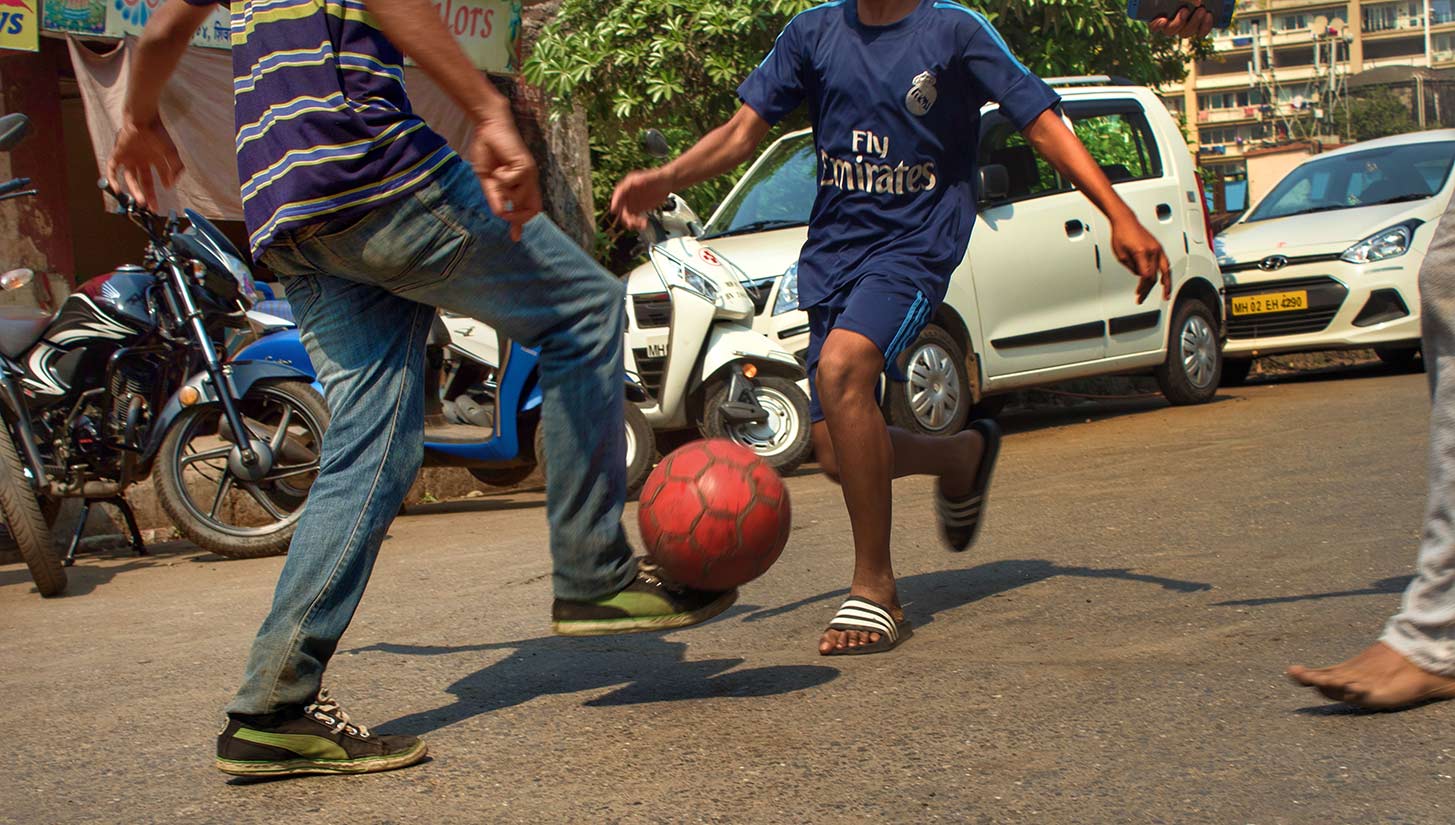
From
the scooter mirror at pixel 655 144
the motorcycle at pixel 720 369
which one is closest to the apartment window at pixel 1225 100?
the motorcycle at pixel 720 369

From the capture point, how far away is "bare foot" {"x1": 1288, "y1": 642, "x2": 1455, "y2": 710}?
319cm

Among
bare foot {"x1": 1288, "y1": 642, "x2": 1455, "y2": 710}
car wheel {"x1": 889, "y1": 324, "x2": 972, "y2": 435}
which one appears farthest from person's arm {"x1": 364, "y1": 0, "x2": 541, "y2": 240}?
car wheel {"x1": 889, "y1": 324, "x2": 972, "y2": 435}

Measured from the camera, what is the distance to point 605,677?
4.00 metres

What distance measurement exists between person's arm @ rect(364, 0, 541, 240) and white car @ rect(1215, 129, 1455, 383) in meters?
10.3

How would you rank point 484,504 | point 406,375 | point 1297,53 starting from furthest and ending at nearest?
point 1297,53 < point 484,504 < point 406,375

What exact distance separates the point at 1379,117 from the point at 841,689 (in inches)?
3181

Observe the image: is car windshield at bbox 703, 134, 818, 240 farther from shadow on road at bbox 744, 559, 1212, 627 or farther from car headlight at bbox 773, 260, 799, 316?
shadow on road at bbox 744, 559, 1212, 627

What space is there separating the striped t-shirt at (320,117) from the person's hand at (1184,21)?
2.97 meters

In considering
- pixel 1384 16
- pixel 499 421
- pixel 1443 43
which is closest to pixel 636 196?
pixel 499 421

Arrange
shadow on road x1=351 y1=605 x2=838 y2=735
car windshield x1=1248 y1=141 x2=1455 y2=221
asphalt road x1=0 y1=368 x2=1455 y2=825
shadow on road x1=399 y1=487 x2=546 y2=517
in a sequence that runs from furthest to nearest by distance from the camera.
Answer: car windshield x1=1248 y1=141 x2=1455 y2=221
shadow on road x1=399 y1=487 x2=546 y2=517
shadow on road x1=351 y1=605 x2=838 y2=735
asphalt road x1=0 y1=368 x2=1455 y2=825

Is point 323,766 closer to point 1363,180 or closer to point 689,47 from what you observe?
point 689,47

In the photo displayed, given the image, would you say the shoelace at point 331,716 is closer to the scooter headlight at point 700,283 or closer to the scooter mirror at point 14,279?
the scooter mirror at point 14,279

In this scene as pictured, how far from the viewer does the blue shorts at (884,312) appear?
4262 millimetres

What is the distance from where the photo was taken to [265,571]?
6867mm
